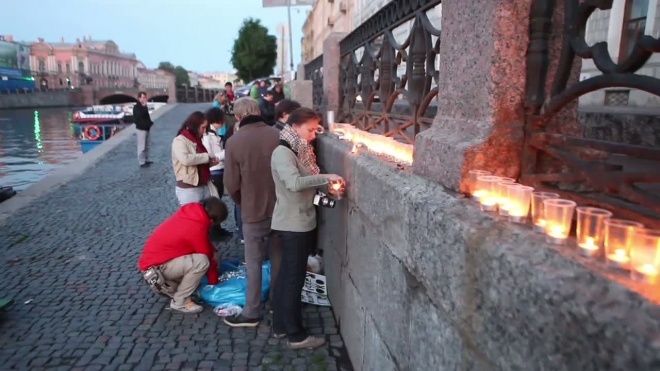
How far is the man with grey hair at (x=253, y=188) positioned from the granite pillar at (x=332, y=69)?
8.09ft

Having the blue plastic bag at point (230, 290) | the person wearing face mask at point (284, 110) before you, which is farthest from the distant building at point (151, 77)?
the blue plastic bag at point (230, 290)

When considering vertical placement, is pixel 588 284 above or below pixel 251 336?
above

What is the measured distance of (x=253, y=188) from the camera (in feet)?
13.6

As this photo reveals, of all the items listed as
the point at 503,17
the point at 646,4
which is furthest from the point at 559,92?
the point at 646,4

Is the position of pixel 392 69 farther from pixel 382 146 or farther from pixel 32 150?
pixel 32 150

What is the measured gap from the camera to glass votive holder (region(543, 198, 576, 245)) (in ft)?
4.73

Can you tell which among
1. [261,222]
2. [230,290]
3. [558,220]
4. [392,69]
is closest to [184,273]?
[230,290]

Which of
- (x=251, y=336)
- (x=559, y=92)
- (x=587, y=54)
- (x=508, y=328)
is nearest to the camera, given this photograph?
(x=508, y=328)

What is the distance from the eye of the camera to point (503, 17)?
77.5 inches

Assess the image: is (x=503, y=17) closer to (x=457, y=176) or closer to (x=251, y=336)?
(x=457, y=176)

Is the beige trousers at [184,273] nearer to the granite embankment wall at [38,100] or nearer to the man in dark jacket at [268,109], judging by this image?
the man in dark jacket at [268,109]

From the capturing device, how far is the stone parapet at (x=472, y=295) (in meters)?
1.06

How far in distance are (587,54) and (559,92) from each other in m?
0.21

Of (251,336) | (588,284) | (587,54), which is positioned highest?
(587,54)
